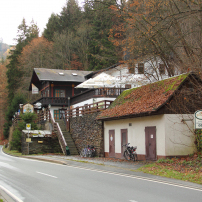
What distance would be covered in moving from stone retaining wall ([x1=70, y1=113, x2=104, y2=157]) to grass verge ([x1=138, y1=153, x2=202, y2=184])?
29.4ft

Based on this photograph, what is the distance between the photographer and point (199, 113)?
40.7 ft

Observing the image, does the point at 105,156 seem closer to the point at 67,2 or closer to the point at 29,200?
the point at 29,200

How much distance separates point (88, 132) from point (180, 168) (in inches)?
528

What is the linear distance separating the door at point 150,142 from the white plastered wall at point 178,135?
1155 millimetres

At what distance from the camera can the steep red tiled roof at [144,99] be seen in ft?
59.2

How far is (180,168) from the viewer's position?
14.6 meters

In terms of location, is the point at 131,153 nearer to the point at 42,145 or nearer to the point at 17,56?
the point at 42,145

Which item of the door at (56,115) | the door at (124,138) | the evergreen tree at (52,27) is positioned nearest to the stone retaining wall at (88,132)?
the door at (124,138)

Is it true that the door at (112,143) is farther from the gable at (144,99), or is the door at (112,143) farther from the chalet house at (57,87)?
the chalet house at (57,87)

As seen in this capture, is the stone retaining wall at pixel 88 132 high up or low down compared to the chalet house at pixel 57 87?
down

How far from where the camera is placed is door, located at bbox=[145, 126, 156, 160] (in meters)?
18.4

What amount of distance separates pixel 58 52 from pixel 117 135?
43.0 meters

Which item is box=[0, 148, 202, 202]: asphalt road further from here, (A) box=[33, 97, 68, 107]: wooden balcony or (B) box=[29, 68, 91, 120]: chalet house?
(B) box=[29, 68, 91, 120]: chalet house

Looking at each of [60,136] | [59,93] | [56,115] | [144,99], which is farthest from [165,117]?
[59,93]
